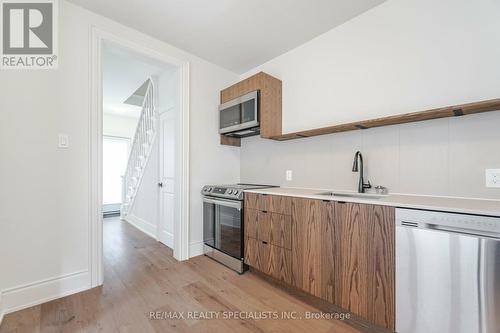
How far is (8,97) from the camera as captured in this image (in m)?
1.69

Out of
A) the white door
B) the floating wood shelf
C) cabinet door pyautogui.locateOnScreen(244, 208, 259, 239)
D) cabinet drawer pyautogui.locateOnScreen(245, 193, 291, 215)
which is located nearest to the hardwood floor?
cabinet door pyautogui.locateOnScreen(244, 208, 259, 239)

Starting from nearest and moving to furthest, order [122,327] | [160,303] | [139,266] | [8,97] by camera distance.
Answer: [122,327] → [8,97] → [160,303] → [139,266]

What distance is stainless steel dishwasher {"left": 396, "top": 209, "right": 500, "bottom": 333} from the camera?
1064 millimetres

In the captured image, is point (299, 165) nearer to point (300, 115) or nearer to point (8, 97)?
point (300, 115)

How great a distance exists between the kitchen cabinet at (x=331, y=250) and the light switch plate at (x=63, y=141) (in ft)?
5.77

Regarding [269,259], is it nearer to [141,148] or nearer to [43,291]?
[43,291]

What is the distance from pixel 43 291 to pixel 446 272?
9.41 feet

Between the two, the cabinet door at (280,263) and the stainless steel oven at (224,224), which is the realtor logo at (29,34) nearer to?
the stainless steel oven at (224,224)

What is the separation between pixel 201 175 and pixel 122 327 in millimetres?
1720

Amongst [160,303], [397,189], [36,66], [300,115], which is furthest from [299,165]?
[36,66]

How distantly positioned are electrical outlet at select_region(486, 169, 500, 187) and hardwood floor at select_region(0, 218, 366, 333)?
133cm

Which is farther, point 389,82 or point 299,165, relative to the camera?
point 299,165

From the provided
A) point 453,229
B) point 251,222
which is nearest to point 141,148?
point 251,222

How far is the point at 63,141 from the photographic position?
191 cm
